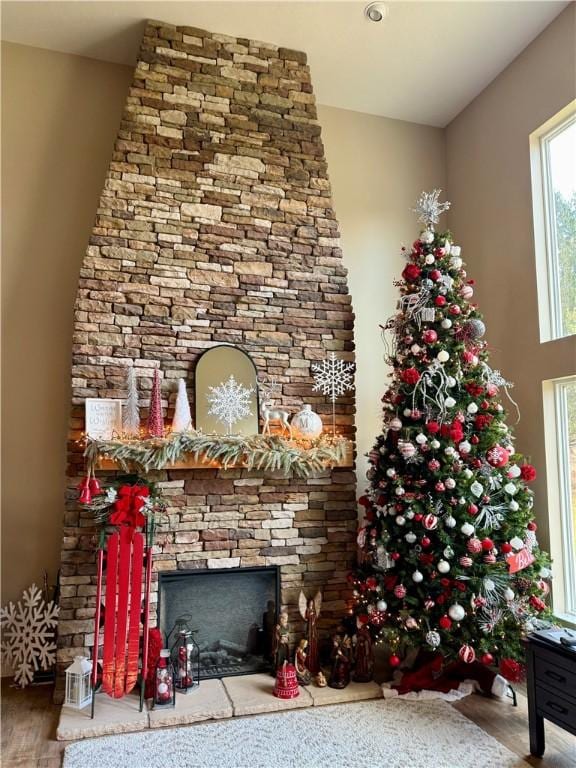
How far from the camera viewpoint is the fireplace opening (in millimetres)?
3576

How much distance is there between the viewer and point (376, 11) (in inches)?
146

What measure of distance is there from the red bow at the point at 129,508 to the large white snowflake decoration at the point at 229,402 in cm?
72

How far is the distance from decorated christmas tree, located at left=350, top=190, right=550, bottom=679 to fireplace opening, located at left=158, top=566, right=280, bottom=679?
617 millimetres

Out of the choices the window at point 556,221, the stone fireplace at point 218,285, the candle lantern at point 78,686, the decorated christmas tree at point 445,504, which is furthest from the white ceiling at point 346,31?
the candle lantern at point 78,686

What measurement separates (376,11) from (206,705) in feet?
13.7

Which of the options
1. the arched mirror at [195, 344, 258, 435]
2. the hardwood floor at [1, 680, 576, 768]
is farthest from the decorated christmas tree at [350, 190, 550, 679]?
the arched mirror at [195, 344, 258, 435]

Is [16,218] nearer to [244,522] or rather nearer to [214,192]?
[214,192]

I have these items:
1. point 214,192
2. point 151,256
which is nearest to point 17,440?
point 151,256

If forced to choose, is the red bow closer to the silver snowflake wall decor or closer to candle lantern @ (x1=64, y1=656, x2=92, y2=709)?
candle lantern @ (x1=64, y1=656, x2=92, y2=709)

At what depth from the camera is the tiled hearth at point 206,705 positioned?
294 cm

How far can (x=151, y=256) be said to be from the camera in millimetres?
3725

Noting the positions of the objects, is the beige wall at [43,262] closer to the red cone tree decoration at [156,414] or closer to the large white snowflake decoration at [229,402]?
the red cone tree decoration at [156,414]

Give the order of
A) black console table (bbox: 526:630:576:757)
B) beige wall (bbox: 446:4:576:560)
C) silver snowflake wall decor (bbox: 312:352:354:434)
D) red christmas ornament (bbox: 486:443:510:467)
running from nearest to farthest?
1. black console table (bbox: 526:630:576:757)
2. red christmas ornament (bbox: 486:443:510:467)
3. beige wall (bbox: 446:4:576:560)
4. silver snowflake wall decor (bbox: 312:352:354:434)

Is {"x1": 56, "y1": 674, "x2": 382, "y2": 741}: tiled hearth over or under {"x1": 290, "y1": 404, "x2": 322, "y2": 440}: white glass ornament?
under
